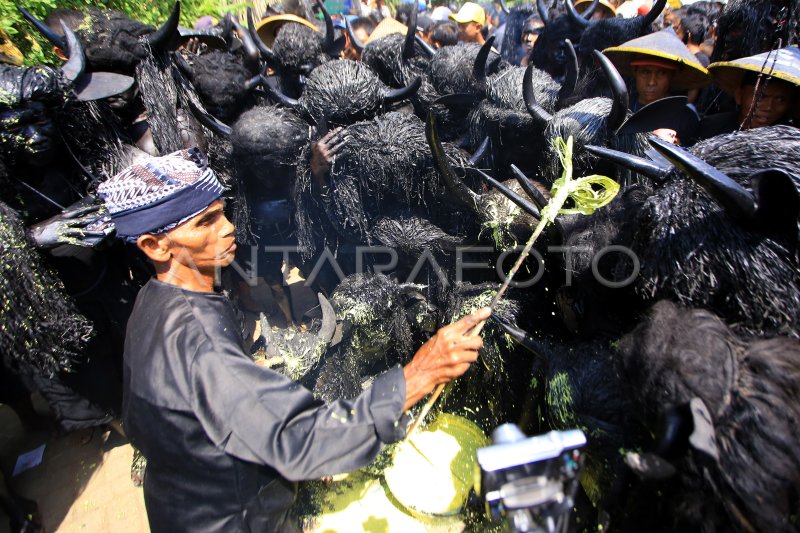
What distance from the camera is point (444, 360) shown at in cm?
164

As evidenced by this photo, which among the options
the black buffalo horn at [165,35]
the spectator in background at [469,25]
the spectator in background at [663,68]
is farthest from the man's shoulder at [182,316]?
the spectator in background at [469,25]

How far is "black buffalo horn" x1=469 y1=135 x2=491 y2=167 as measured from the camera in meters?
3.26

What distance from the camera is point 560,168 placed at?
2.86 metres

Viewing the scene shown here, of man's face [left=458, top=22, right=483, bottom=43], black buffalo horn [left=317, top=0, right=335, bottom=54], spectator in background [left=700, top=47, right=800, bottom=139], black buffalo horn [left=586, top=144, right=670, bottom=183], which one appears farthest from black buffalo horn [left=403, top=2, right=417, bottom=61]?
man's face [left=458, top=22, right=483, bottom=43]

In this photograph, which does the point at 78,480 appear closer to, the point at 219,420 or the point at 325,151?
the point at 219,420

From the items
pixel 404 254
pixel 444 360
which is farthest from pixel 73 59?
pixel 444 360

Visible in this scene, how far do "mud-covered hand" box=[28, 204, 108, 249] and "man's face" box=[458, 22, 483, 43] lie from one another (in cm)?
561

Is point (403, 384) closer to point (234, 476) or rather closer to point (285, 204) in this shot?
point (234, 476)

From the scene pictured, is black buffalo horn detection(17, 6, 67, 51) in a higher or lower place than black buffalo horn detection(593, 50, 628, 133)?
higher

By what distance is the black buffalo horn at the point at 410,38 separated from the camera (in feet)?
12.6

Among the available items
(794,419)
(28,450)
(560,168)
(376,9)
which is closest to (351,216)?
(560,168)

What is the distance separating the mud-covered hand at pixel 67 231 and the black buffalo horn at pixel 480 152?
276cm

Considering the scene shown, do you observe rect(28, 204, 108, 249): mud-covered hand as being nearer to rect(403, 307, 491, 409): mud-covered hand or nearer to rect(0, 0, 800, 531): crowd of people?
rect(0, 0, 800, 531): crowd of people

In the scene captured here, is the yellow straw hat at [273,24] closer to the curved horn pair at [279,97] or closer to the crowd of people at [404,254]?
the crowd of people at [404,254]
